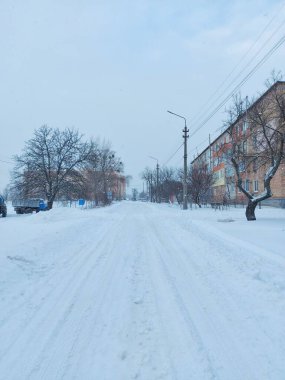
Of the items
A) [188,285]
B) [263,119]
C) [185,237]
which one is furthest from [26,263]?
[263,119]

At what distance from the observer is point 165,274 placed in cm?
670

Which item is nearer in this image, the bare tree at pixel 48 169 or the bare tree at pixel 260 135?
the bare tree at pixel 260 135

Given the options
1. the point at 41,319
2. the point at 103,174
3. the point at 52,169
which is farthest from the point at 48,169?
the point at 41,319

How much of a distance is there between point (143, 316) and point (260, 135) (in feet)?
64.9

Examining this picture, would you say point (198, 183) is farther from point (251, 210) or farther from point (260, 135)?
point (251, 210)

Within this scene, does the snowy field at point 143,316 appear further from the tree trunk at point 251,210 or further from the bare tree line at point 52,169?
the bare tree line at point 52,169

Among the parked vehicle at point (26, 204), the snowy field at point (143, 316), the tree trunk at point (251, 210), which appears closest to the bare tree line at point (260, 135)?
the tree trunk at point (251, 210)

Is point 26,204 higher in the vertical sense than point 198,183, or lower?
lower

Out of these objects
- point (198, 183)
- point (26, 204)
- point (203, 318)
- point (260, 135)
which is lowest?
point (203, 318)

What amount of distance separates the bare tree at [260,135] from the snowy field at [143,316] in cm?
1094

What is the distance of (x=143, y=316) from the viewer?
441 centimetres

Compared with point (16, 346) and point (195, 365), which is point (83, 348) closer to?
point (16, 346)

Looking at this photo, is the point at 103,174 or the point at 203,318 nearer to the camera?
the point at 203,318

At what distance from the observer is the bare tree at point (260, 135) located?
18766mm
